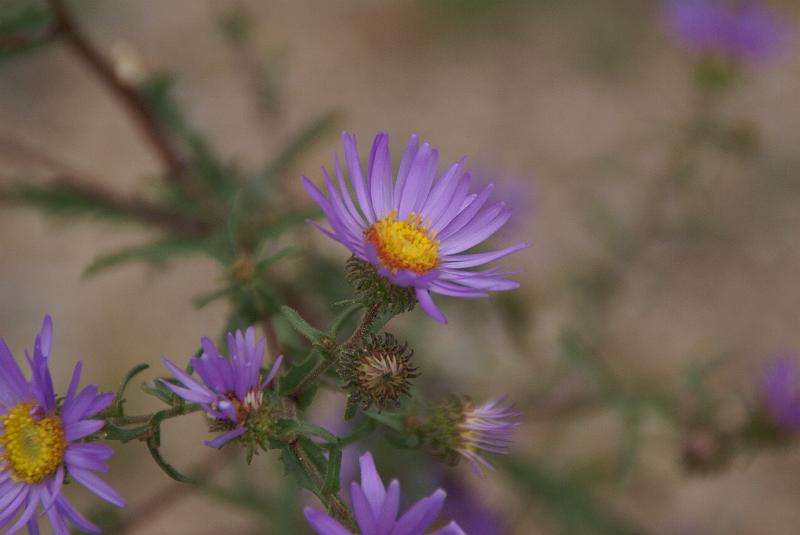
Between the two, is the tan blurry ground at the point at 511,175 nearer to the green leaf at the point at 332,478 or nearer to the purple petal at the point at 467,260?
the purple petal at the point at 467,260

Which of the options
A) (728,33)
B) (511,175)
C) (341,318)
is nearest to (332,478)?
(341,318)

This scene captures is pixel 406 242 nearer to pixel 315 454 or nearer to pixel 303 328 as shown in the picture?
pixel 303 328

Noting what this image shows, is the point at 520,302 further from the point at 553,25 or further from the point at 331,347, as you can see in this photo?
the point at 553,25

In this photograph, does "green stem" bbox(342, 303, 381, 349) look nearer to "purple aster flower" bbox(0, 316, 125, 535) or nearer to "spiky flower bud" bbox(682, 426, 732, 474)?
"purple aster flower" bbox(0, 316, 125, 535)

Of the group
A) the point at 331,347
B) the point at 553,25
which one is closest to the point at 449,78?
the point at 553,25

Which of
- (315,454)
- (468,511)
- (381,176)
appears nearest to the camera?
(315,454)

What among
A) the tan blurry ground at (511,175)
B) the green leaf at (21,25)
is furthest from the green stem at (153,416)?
the tan blurry ground at (511,175)

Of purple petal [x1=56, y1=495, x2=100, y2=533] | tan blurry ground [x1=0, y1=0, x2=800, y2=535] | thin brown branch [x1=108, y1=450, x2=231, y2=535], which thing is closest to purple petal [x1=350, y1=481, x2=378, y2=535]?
purple petal [x1=56, y1=495, x2=100, y2=533]
